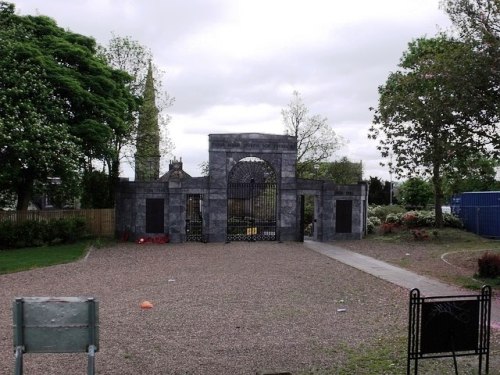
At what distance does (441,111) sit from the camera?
13.8 metres

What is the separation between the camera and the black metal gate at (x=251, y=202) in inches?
1091

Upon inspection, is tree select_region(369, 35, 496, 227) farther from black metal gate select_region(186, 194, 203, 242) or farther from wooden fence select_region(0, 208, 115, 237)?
wooden fence select_region(0, 208, 115, 237)

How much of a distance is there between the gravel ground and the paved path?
0.59 meters

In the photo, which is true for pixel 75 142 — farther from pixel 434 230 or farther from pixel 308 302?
pixel 434 230

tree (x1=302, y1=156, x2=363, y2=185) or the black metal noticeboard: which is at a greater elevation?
tree (x1=302, y1=156, x2=363, y2=185)

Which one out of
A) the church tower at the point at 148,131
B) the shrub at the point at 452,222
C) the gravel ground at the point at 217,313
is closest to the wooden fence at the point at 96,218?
the church tower at the point at 148,131

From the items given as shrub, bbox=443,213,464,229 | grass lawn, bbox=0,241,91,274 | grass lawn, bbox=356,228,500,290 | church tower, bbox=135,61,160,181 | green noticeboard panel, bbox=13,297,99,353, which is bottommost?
grass lawn, bbox=0,241,91,274

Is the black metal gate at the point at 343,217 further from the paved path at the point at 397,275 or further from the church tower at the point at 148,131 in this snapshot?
the church tower at the point at 148,131

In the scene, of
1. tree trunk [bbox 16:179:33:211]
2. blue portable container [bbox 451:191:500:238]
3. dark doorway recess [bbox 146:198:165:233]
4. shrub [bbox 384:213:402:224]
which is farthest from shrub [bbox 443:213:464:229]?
tree trunk [bbox 16:179:33:211]

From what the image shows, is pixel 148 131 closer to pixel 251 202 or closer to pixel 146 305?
pixel 251 202

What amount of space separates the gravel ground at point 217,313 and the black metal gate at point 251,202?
8.47m

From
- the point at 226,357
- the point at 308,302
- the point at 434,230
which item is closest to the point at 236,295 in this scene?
the point at 308,302

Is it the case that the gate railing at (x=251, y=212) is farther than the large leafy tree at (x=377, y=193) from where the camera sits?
No

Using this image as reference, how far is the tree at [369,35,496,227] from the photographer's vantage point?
13.3 m
